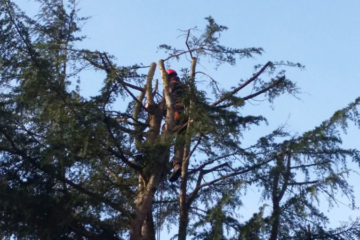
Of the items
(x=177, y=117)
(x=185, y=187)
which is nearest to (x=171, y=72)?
(x=177, y=117)

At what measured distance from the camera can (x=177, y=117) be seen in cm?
1018

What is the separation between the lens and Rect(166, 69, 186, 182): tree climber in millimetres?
9393

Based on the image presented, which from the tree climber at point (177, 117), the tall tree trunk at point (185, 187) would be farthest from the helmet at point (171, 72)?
the tall tree trunk at point (185, 187)

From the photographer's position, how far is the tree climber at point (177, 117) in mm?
9393

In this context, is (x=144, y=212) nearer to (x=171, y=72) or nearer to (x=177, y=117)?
(x=177, y=117)

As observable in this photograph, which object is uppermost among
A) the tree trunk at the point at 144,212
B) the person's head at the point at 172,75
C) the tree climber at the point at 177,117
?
the person's head at the point at 172,75

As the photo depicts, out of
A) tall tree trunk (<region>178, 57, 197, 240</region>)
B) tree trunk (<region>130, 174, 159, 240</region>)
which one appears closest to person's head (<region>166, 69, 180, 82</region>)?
tall tree trunk (<region>178, 57, 197, 240</region>)

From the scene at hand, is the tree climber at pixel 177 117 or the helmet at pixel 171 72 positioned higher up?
the helmet at pixel 171 72

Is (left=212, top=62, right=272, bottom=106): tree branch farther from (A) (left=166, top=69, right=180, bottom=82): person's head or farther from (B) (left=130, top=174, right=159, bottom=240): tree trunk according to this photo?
(B) (left=130, top=174, right=159, bottom=240): tree trunk

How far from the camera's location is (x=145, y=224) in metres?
9.47

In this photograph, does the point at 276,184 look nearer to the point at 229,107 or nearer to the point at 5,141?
the point at 229,107

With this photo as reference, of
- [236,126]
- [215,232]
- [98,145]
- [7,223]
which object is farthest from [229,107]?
[7,223]

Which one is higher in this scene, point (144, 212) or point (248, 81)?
point (248, 81)

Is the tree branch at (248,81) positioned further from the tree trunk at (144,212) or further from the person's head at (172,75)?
the tree trunk at (144,212)
